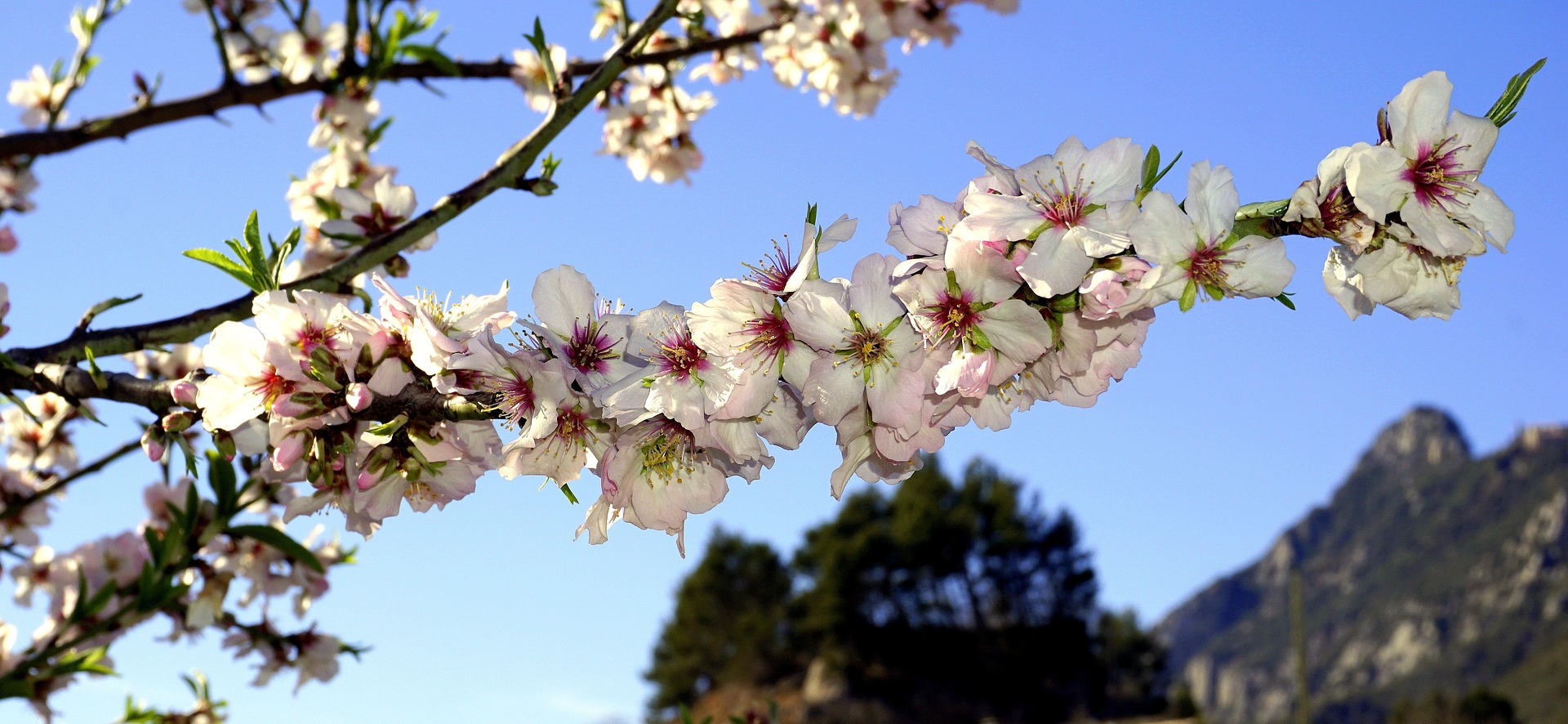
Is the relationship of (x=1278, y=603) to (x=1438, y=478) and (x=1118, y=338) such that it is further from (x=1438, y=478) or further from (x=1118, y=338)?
(x=1118, y=338)

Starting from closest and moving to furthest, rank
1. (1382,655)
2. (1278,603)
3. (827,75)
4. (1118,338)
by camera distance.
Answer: (1118,338), (827,75), (1382,655), (1278,603)

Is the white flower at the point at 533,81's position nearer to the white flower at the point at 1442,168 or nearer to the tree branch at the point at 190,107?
the tree branch at the point at 190,107

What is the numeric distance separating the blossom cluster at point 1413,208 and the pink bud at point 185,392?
141cm

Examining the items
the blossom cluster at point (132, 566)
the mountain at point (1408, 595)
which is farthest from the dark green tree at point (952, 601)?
the blossom cluster at point (132, 566)

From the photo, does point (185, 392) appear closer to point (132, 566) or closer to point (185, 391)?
point (185, 391)

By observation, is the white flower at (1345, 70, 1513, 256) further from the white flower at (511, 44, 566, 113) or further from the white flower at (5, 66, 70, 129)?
the white flower at (5, 66, 70, 129)

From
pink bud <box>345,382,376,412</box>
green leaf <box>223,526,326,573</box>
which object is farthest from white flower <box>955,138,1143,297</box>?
green leaf <box>223,526,326,573</box>

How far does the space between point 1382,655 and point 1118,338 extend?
354 ft

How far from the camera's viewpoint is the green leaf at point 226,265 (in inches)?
62.7

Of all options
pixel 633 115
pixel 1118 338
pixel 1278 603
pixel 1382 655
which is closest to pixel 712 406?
pixel 1118 338

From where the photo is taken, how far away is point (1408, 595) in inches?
3787

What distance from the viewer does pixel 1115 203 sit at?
1.16 metres

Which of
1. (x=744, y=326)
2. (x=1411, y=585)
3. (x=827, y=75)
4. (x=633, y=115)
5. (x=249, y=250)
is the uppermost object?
(x=1411, y=585)

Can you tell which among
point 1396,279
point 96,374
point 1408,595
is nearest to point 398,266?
point 96,374
